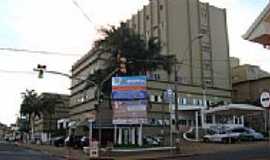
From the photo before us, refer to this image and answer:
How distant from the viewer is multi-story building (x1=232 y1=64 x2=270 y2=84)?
9394 cm

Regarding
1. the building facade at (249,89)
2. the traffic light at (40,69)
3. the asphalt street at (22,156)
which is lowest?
the asphalt street at (22,156)

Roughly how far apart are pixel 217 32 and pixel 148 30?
1457 centimetres

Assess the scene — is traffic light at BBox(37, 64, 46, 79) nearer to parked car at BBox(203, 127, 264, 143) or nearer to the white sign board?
the white sign board

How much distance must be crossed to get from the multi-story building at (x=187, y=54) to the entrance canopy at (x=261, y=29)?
64436mm

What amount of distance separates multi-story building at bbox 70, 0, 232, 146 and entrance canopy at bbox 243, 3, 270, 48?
64.4 meters

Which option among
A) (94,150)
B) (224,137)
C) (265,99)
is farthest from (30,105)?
(265,99)

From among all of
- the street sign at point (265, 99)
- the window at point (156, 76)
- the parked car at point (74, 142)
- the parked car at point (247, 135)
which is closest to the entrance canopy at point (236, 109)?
the parked car at point (247, 135)

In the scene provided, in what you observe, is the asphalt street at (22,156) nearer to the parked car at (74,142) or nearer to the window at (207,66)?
the parked car at (74,142)

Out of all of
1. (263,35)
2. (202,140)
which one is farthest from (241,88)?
(263,35)

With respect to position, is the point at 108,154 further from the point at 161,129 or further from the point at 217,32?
the point at 217,32

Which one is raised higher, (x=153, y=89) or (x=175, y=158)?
(x=153, y=89)

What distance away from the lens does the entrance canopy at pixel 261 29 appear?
10547 millimetres

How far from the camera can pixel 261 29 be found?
10.6 m

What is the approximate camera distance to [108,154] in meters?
38.1
